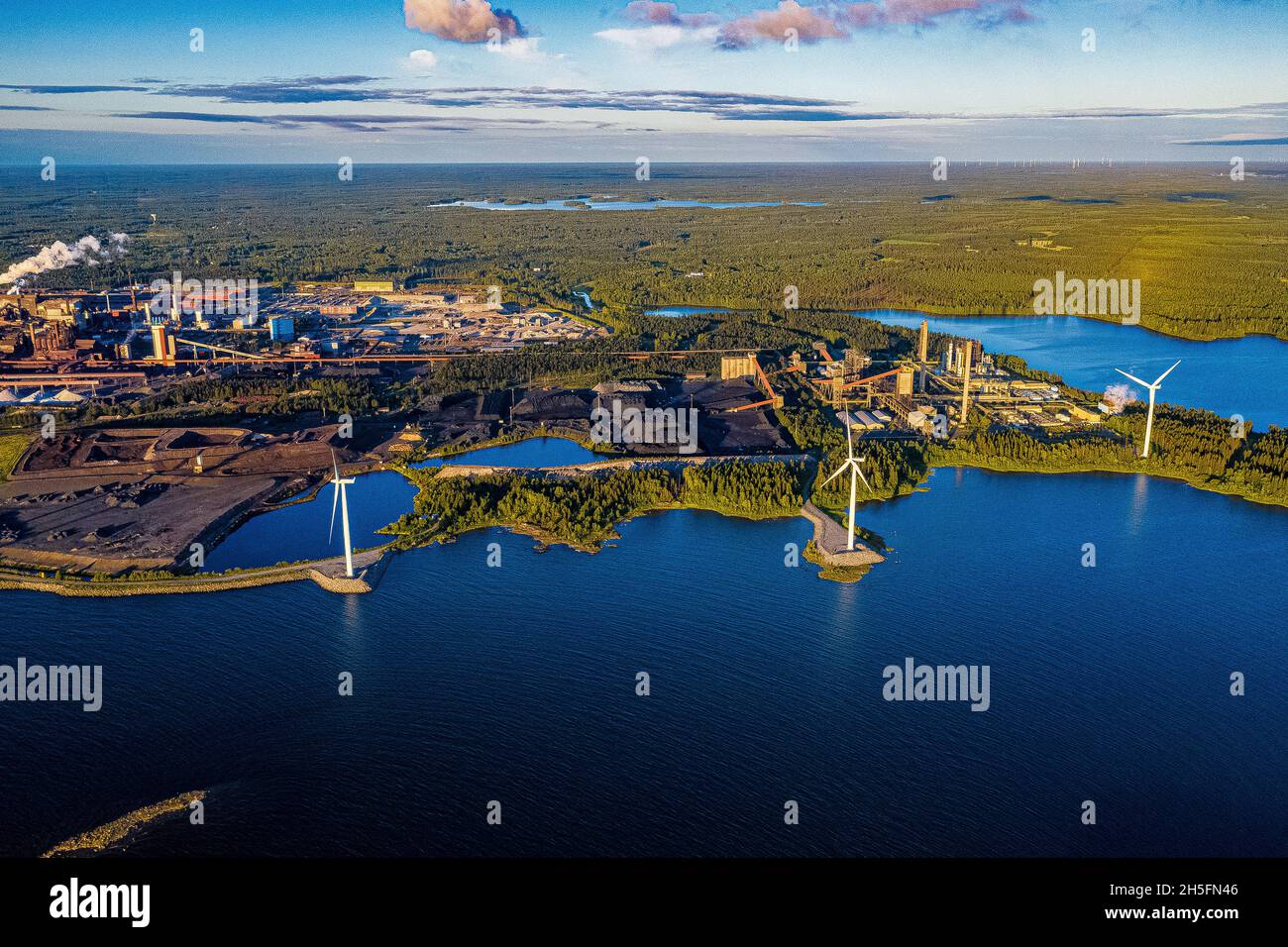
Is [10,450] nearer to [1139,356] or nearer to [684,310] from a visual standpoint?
[684,310]

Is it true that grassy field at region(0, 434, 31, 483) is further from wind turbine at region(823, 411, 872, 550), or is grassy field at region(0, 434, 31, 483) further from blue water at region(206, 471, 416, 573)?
wind turbine at region(823, 411, 872, 550)

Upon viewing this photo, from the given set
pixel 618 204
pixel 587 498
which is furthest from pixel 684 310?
pixel 618 204

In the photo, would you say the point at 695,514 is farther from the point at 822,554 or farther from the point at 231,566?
the point at 231,566

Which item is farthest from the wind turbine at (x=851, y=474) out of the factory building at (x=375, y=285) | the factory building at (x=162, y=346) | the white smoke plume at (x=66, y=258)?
the white smoke plume at (x=66, y=258)

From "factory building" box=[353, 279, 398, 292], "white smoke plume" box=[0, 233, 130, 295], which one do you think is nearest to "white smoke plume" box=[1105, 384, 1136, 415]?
"factory building" box=[353, 279, 398, 292]

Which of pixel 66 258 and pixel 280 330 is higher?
pixel 66 258

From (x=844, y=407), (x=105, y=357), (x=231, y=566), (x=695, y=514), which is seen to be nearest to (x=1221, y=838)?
(x=695, y=514)
